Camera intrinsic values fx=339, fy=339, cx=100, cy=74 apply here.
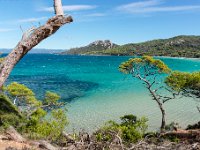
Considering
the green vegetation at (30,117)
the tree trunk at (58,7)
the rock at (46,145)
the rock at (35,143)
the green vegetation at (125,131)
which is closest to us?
the tree trunk at (58,7)

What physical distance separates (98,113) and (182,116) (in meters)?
9.74

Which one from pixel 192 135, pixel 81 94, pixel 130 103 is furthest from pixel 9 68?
pixel 81 94

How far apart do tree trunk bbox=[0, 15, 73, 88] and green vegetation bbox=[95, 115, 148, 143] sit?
3753mm

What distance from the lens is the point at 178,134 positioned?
15.8 metres

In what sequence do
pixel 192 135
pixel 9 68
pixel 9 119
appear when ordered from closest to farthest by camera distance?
pixel 9 68
pixel 192 135
pixel 9 119

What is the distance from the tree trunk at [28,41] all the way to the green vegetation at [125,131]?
148 inches

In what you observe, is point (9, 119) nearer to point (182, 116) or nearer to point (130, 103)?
point (182, 116)

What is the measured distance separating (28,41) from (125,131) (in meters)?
14.2

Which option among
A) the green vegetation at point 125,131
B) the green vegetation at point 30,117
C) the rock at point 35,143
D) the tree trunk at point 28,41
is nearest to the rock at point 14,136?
the rock at point 35,143

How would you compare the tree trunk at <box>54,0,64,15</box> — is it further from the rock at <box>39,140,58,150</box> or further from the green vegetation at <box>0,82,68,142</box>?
the green vegetation at <box>0,82,68,142</box>

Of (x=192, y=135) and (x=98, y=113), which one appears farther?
(x=98, y=113)

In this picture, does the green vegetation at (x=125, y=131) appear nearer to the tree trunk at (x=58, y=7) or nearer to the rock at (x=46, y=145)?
the rock at (x=46, y=145)

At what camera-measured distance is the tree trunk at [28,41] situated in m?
8.52

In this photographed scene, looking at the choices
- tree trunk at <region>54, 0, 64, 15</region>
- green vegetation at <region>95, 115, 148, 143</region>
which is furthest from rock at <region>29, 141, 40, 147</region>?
tree trunk at <region>54, 0, 64, 15</region>
